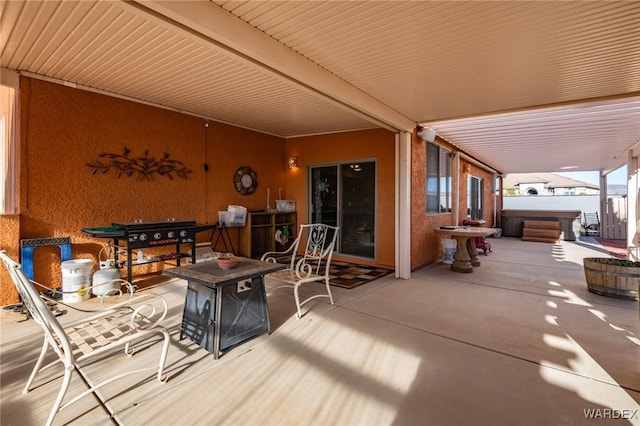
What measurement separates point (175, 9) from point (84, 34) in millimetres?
1426

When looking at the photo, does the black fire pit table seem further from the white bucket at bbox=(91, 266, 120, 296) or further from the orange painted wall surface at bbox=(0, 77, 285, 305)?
the orange painted wall surface at bbox=(0, 77, 285, 305)

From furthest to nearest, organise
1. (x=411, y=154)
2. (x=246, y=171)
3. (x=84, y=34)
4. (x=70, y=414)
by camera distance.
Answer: (x=246, y=171), (x=411, y=154), (x=84, y=34), (x=70, y=414)

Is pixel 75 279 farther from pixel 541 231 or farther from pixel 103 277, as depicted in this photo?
pixel 541 231

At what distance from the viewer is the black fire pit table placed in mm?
2363

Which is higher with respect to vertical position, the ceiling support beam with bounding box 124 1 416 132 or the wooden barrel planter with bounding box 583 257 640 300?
the ceiling support beam with bounding box 124 1 416 132

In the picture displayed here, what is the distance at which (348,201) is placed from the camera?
622cm

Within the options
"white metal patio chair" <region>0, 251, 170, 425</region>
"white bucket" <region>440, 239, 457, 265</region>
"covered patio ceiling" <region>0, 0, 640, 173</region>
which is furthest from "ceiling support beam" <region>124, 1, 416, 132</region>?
"white bucket" <region>440, 239, 457, 265</region>

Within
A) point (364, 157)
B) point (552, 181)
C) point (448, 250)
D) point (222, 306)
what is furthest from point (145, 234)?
point (552, 181)

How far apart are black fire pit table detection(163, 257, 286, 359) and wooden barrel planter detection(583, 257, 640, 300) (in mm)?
4287

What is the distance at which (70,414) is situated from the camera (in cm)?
174

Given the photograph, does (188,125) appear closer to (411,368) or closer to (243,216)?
(243,216)

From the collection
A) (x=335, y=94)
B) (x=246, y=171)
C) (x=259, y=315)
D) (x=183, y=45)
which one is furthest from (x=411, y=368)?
(x=246, y=171)

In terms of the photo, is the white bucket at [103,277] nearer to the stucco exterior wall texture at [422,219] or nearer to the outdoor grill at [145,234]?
the outdoor grill at [145,234]

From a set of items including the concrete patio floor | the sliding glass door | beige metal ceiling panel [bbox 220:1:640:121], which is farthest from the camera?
the sliding glass door
